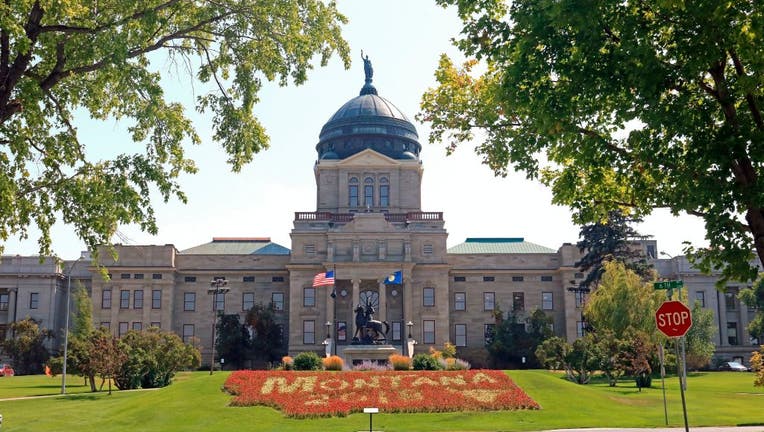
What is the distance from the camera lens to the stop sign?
18422 millimetres

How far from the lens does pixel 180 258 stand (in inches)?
3435

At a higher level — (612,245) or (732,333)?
(612,245)

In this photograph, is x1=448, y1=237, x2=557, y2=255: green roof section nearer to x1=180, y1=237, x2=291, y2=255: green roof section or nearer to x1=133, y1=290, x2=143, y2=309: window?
x1=180, y1=237, x2=291, y2=255: green roof section

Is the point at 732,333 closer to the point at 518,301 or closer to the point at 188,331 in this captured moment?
the point at 518,301

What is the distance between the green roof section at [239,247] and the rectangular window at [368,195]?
406 inches

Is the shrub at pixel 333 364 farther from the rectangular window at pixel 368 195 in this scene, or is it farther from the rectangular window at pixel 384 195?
the rectangular window at pixel 384 195

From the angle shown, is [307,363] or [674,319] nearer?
[674,319]

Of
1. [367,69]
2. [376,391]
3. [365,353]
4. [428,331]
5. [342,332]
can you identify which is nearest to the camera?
[376,391]

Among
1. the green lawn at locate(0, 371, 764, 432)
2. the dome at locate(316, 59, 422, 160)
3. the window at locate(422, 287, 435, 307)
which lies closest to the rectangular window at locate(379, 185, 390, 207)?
the dome at locate(316, 59, 422, 160)

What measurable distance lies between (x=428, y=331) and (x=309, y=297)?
1268cm

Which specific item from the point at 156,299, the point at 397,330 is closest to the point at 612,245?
the point at 397,330

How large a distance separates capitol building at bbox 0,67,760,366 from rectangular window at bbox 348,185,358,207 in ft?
0.37

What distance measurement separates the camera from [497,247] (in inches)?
3632

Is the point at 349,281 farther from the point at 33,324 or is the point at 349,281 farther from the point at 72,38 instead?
the point at 72,38
